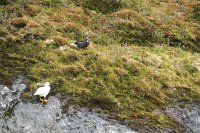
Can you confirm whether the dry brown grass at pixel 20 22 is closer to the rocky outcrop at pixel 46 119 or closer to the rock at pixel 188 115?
the rocky outcrop at pixel 46 119

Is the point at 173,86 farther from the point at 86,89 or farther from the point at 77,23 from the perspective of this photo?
the point at 77,23

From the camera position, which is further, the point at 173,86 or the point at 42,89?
the point at 173,86

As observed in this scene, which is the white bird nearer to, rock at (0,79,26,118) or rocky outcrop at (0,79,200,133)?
rocky outcrop at (0,79,200,133)

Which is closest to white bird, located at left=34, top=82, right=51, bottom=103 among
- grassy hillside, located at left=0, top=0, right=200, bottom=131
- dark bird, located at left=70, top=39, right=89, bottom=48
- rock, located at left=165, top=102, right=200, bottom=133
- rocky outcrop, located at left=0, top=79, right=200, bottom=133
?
rocky outcrop, located at left=0, top=79, right=200, bottom=133

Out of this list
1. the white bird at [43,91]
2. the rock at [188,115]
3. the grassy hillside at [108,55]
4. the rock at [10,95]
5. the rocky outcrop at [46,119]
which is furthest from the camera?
the grassy hillside at [108,55]

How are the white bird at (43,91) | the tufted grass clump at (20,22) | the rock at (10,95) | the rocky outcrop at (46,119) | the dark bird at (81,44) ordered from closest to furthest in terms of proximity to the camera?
the rocky outcrop at (46,119) < the rock at (10,95) < the white bird at (43,91) < the dark bird at (81,44) < the tufted grass clump at (20,22)

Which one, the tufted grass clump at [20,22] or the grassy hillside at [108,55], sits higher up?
the tufted grass clump at [20,22]

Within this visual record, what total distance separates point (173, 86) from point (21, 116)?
631 centimetres

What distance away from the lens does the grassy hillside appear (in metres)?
15.0

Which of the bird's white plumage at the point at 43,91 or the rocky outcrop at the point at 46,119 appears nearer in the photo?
the rocky outcrop at the point at 46,119

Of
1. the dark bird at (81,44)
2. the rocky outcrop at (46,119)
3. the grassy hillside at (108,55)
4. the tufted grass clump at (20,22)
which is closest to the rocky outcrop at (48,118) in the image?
the rocky outcrop at (46,119)

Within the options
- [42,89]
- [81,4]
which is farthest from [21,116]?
[81,4]

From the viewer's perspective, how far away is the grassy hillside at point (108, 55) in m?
15.0

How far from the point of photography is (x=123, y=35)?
20.2 m
